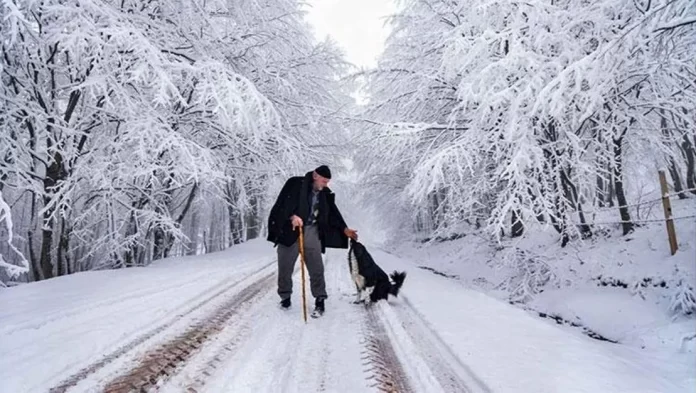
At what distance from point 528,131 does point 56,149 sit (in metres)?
7.77

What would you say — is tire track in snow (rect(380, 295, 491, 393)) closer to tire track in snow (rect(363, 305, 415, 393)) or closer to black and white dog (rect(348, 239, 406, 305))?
tire track in snow (rect(363, 305, 415, 393))

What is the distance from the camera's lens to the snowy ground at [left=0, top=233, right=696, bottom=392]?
102 inches

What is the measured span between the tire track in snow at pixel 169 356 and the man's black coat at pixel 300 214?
99cm

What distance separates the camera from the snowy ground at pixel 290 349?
8.49ft

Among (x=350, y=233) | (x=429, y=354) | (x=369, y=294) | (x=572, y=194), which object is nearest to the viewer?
(x=429, y=354)

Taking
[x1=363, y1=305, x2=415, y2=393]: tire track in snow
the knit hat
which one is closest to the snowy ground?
[x1=363, y1=305, x2=415, y2=393]: tire track in snow

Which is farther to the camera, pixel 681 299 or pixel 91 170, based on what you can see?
pixel 91 170

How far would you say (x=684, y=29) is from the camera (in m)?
4.52

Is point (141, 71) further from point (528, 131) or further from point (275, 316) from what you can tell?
point (528, 131)

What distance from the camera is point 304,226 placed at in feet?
15.9

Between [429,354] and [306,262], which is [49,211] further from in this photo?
[429,354]

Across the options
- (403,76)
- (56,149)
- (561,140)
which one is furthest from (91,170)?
(561,140)

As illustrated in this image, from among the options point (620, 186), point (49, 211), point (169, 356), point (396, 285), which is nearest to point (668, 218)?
point (620, 186)

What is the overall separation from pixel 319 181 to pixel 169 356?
2508 mm
